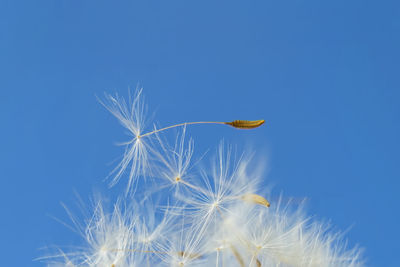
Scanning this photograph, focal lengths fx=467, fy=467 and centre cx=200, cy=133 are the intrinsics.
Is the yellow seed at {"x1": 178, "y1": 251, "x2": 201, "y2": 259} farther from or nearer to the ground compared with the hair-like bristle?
nearer to the ground

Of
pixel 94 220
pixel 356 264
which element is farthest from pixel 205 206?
pixel 356 264

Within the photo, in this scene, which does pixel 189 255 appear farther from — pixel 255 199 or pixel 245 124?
pixel 245 124

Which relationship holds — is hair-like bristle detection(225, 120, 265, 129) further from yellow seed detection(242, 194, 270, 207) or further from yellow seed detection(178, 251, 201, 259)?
yellow seed detection(178, 251, 201, 259)

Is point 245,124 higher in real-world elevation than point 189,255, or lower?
higher

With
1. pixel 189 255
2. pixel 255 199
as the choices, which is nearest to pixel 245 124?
pixel 255 199

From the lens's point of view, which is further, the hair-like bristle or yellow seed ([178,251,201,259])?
yellow seed ([178,251,201,259])

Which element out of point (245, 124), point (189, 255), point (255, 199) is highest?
point (245, 124)

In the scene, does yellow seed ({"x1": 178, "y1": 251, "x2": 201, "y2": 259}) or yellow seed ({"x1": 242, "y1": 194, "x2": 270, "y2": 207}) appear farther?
yellow seed ({"x1": 178, "y1": 251, "x2": 201, "y2": 259})

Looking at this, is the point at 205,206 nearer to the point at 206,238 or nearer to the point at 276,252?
the point at 206,238

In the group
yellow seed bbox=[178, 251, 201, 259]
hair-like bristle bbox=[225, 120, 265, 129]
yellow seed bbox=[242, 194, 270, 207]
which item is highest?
hair-like bristle bbox=[225, 120, 265, 129]

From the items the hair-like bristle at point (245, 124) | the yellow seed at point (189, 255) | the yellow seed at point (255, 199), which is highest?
the hair-like bristle at point (245, 124)

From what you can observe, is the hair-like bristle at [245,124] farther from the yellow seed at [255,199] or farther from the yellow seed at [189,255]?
the yellow seed at [189,255]

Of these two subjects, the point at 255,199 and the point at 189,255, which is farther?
the point at 189,255
